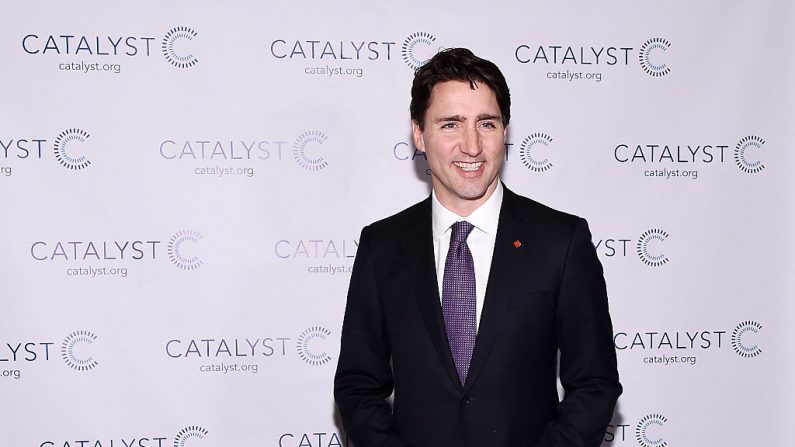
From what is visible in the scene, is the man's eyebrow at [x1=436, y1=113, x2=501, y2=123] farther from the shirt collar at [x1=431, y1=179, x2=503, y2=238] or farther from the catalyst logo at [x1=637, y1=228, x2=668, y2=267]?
the catalyst logo at [x1=637, y1=228, x2=668, y2=267]

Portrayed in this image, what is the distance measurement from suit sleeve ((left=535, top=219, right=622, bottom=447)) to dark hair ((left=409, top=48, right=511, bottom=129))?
1.40 feet

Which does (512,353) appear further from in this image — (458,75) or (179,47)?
(179,47)

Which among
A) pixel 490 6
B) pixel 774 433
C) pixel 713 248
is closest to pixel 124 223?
pixel 490 6

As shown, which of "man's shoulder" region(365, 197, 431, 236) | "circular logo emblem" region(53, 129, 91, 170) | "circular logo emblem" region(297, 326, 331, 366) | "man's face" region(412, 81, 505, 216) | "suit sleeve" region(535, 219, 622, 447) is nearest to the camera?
"suit sleeve" region(535, 219, 622, 447)

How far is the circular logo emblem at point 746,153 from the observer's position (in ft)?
10.0

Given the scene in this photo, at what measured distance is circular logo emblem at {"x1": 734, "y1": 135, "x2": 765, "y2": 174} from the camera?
305 centimetres

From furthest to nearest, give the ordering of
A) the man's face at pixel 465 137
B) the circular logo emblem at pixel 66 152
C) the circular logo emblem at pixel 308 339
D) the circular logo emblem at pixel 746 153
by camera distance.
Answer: the circular logo emblem at pixel 746 153
the circular logo emblem at pixel 308 339
the circular logo emblem at pixel 66 152
the man's face at pixel 465 137

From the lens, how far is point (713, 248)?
3.06 meters

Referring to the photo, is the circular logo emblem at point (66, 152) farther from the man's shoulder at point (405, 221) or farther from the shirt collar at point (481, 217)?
the shirt collar at point (481, 217)

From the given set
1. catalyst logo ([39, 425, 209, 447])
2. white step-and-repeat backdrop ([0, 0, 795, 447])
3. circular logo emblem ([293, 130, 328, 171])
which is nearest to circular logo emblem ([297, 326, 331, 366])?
white step-and-repeat backdrop ([0, 0, 795, 447])

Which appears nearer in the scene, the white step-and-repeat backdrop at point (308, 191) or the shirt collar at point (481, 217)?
the shirt collar at point (481, 217)

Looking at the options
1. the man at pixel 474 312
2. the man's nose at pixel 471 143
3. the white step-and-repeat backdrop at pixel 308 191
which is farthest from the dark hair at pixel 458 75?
A: the white step-and-repeat backdrop at pixel 308 191

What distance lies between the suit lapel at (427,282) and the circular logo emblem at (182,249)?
114cm

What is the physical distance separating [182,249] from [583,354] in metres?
1.66
